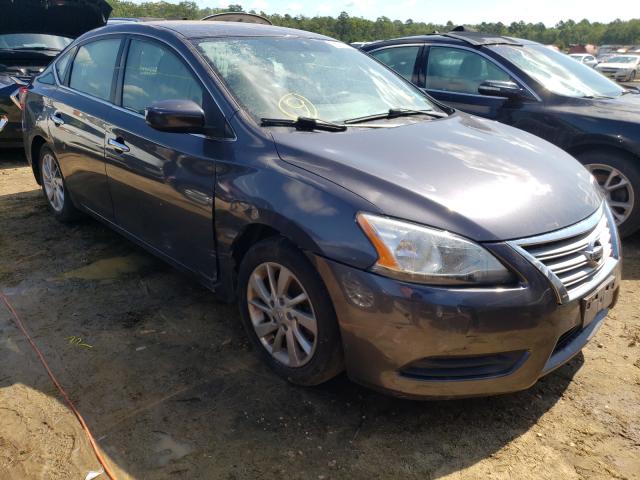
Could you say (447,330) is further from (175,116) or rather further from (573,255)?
(175,116)

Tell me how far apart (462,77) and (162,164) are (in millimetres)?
3473

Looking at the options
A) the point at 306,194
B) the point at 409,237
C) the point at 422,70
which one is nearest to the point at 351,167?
the point at 306,194

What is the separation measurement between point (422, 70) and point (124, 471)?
482 centimetres

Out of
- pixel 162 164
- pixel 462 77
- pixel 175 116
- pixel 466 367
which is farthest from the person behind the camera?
pixel 462 77

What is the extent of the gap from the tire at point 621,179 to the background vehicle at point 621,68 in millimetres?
28294

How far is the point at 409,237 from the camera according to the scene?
7.01 feet

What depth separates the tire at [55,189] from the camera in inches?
180

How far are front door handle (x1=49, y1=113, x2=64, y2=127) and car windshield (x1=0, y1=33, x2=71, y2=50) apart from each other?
3.61 metres

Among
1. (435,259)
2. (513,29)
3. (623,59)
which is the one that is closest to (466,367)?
(435,259)

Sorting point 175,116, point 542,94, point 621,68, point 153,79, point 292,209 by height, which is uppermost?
point 153,79

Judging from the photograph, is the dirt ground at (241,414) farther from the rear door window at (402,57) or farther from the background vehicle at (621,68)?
the background vehicle at (621,68)

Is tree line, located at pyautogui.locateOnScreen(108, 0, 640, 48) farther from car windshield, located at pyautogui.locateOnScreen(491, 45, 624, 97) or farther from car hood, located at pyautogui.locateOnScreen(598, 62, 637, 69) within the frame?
car windshield, located at pyautogui.locateOnScreen(491, 45, 624, 97)

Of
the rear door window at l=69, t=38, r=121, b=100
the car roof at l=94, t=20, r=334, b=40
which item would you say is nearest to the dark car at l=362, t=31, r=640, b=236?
the car roof at l=94, t=20, r=334, b=40

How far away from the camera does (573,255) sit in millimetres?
2312
